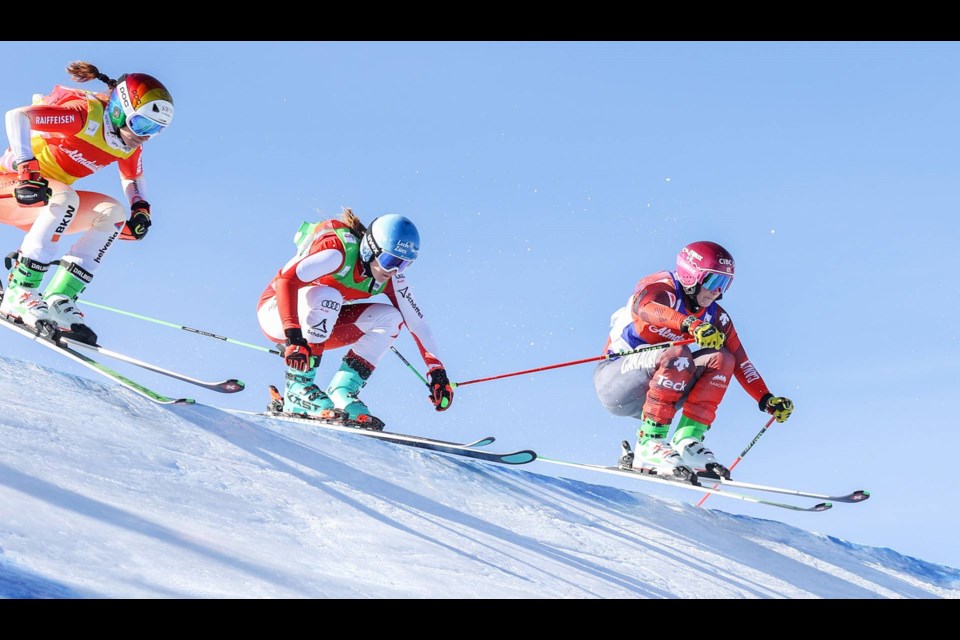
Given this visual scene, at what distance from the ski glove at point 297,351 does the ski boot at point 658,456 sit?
8.24ft

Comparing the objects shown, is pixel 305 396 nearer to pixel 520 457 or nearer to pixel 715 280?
pixel 520 457

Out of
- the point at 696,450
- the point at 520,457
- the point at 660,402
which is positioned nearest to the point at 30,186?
the point at 520,457

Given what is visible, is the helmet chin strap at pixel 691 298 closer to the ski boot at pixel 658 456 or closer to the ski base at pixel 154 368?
the ski boot at pixel 658 456

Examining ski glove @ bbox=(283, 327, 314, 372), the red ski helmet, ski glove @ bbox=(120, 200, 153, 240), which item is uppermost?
the red ski helmet

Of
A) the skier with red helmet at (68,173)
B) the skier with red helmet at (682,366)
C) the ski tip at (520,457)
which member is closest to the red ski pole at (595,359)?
the skier with red helmet at (682,366)

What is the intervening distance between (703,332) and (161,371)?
3752 mm

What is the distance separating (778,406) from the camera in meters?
8.62

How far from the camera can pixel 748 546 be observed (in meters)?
8.20

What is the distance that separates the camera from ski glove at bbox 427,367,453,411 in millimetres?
8445

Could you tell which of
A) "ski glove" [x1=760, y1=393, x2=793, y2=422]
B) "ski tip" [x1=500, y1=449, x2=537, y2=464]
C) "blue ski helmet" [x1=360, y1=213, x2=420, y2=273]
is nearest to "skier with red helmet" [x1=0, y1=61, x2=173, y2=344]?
"blue ski helmet" [x1=360, y1=213, x2=420, y2=273]

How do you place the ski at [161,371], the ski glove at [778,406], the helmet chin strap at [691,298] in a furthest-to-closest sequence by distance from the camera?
the ski glove at [778,406], the helmet chin strap at [691,298], the ski at [161,371]

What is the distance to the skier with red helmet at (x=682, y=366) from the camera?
8133 millimetres

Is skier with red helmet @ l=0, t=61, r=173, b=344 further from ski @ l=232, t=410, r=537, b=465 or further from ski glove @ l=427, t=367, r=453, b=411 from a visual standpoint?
ski glove @ l=427, t=367, r=453, b=411

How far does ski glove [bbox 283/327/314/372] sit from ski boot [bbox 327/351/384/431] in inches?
15.7
